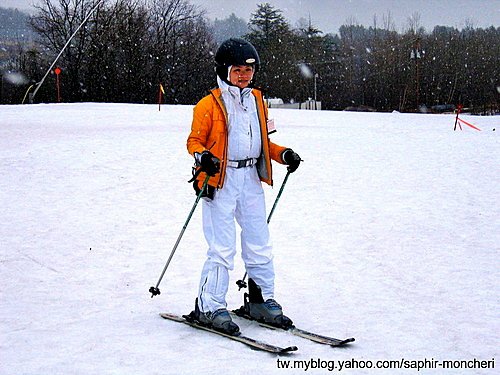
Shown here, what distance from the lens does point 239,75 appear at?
456 centimetres

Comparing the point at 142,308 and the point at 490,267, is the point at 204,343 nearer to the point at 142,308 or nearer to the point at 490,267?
the point at 142,308

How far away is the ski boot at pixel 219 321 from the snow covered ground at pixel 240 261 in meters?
0.10

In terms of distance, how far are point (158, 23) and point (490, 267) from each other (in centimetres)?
6332

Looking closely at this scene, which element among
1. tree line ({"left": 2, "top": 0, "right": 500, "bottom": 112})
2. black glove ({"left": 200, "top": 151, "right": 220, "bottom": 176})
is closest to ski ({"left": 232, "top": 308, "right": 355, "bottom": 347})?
black glove ({"left": 200, "top": 151, "right": 220, "bottom": 176})

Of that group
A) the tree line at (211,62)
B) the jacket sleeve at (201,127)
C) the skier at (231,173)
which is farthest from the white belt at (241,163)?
the tree line at (211,62)

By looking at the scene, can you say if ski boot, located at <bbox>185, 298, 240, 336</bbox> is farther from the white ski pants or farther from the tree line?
the tree line

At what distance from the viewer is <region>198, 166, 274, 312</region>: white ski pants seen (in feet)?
14.9

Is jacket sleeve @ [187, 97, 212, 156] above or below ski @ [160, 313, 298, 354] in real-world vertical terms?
above

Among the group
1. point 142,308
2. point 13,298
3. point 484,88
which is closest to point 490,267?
point 142,308

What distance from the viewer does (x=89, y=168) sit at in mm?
12289

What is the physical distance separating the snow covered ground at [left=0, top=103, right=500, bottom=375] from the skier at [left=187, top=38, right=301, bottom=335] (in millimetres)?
285

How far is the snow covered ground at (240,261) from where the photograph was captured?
431 cm

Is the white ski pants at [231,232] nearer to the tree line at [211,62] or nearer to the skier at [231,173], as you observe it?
the skier at [231,173]

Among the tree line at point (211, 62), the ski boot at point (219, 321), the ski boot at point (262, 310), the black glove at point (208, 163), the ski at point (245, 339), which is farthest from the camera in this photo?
the tree line at point (211, 62)
